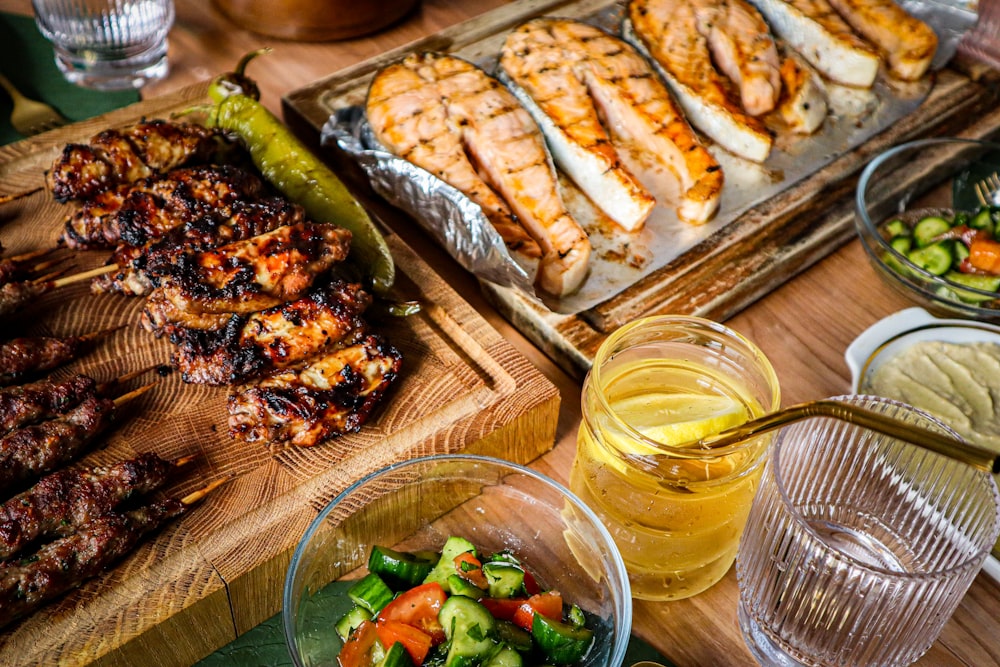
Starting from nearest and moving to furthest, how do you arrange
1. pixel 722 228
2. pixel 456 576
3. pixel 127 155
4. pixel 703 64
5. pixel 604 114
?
pixel 456 576 < pixel 127 155 < pixel 722 228 < pixel 604 114 < pixel 703 64

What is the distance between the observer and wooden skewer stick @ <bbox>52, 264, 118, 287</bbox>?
2627 millimetres

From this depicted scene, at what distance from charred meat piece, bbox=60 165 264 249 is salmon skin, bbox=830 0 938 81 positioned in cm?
266

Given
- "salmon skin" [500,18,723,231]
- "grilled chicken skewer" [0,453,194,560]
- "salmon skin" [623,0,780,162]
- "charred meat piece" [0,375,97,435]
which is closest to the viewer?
"grilled chicken skewer" [0,453,194,560]

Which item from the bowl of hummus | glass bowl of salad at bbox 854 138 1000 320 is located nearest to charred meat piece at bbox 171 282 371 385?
the bowl of hummus

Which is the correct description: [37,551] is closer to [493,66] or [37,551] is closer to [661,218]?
[661,218]

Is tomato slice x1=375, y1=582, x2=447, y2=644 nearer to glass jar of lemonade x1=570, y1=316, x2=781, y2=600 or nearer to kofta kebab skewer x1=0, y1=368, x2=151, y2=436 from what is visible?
glass jar of lemonade x1=570, y1=316, x2=781, y2=600

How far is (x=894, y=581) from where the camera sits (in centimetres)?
168

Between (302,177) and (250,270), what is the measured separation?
1.90ft

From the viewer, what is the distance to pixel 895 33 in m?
3.77

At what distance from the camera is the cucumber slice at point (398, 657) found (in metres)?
1.69

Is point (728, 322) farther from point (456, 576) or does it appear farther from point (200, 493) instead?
point (200, 493)

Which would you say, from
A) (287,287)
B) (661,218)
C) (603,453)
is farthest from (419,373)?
(661,218)

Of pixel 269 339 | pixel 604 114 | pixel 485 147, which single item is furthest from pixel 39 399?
pixel 604 114

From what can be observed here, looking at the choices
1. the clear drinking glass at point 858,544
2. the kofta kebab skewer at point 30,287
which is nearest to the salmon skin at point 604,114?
the clear drinking glass at point 858,544
